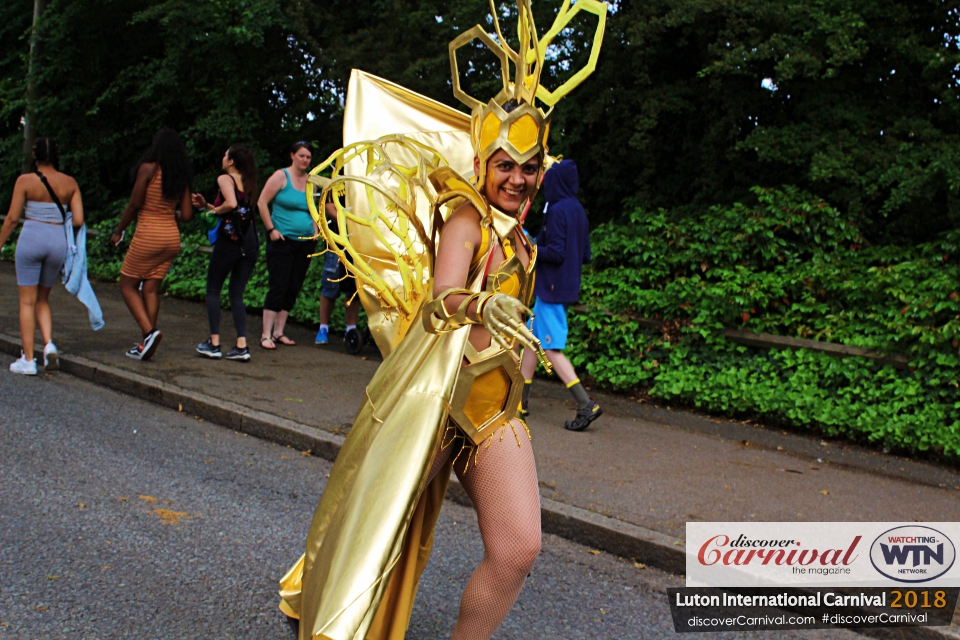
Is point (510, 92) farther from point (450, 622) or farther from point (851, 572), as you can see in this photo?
point (851, 572)

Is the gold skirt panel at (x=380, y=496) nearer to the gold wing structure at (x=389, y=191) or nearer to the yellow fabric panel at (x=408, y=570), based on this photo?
the yellow fabric panel at (x=408, y=570)

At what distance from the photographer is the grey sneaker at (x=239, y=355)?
8.52 metres

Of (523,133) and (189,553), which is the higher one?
(523,133)

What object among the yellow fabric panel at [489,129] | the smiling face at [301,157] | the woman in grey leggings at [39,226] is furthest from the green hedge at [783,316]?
the yellow fabric panel at [489,129]

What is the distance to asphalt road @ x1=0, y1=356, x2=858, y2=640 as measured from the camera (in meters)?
3.54

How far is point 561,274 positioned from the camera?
6672 millimetres

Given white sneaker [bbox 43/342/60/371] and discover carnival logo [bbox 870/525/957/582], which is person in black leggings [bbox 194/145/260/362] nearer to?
white sneaker [bbox 43/342/60/371]

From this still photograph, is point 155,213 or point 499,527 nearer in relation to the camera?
point 499,527

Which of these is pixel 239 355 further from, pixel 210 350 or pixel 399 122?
pixel 399 122

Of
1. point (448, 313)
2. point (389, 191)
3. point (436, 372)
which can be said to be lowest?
point (436, 372)

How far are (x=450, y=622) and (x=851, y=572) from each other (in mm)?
1905

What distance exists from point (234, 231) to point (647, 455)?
434 cm

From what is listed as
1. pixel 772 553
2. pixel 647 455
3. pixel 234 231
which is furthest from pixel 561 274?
pixel 234 231

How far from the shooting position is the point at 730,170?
1007 cm
